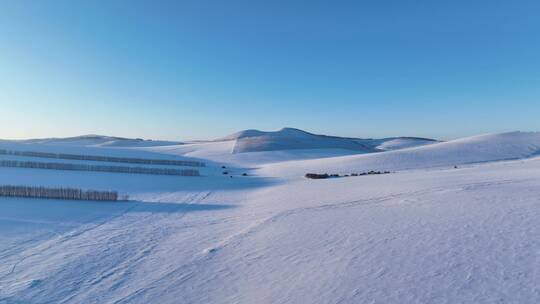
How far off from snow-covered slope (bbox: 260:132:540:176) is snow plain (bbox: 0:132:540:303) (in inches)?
722

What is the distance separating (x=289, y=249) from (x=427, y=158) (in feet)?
104

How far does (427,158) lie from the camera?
3406cm

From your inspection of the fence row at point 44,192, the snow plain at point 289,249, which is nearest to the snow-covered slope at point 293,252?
the snow plain at point 289,249

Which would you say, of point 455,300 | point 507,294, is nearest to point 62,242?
point 455,300

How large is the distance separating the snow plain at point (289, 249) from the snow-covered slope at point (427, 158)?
18.3 metres

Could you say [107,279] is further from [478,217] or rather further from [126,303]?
[478,217]

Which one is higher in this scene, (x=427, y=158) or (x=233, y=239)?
(x=427, y=158)

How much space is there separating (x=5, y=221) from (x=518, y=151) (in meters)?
46.3

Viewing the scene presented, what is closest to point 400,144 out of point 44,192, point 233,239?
point 44,192

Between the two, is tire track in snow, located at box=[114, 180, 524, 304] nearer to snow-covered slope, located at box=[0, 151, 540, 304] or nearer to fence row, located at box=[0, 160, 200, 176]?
snow-covered slope, located at box=[0, 151, 540, 304]

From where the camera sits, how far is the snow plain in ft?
15.5

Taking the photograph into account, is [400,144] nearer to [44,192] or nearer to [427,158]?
[427,158]

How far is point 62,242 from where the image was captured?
Answer: 809cm

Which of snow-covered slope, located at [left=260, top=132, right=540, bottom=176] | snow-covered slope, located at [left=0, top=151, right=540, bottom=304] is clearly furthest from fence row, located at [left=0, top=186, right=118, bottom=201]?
snow-covered slope, located at [left=260, top=132, right=540, bottom=176]
